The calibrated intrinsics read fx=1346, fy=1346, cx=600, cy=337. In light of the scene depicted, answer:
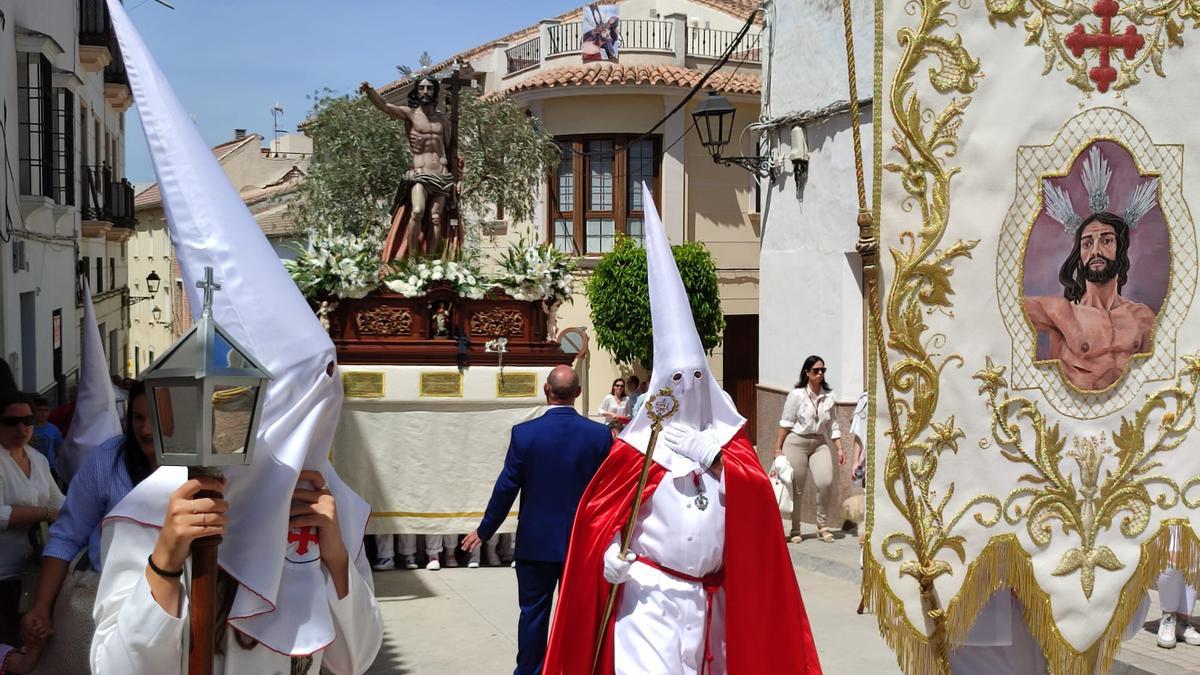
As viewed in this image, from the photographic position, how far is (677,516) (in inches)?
207

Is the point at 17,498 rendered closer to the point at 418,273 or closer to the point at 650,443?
the point at 650,443

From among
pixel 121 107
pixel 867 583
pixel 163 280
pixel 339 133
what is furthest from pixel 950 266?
pixel 163 280

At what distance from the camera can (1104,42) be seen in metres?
4.94

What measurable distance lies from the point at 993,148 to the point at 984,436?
105 cm

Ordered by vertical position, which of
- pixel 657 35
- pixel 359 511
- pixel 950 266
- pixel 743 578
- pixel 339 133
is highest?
pixel 657 35

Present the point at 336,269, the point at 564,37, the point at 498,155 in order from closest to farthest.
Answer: the point at 336,269, the point at 498,155, the point at 564,37

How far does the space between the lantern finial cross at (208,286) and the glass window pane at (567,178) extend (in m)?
23.3

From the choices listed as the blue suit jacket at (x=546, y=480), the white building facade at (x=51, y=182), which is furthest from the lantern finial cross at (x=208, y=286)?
the white building facade at (x=51, y=182)

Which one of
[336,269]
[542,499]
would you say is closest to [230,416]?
[542,499]

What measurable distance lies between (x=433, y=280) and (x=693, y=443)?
5.46m

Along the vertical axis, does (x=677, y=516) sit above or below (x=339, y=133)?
below

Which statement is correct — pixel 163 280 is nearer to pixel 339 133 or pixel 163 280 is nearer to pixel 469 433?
pixel 339 133

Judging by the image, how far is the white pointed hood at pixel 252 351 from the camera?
3002mm

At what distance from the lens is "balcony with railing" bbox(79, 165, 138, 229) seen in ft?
67.2
